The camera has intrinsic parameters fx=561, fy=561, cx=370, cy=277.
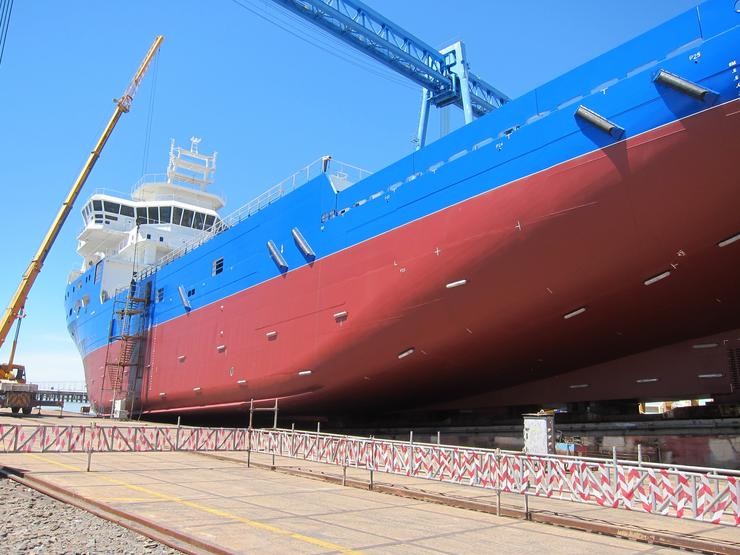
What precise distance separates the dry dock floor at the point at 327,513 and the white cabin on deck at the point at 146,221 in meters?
19.7

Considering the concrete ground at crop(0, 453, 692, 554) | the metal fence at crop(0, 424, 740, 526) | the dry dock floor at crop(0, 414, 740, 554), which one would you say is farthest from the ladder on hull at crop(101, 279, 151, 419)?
the concrete ground at crop(0, 453, 692, 554)

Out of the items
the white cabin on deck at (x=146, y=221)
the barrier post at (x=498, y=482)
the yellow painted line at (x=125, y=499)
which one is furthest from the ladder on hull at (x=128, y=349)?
the barrier post at (x=498, y=482)

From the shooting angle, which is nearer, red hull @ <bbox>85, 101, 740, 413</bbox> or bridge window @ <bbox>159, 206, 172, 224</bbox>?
red hull @ <bbox>85, 101, 740, 413</bbox>

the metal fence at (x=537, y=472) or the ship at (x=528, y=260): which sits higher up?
the ship at (x=528, y=260)

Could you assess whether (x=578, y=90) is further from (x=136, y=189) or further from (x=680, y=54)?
(x=136, y=189)

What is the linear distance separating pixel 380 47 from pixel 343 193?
8278 mm

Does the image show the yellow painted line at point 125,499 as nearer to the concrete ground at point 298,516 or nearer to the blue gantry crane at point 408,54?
the concrete ground at point 298,516

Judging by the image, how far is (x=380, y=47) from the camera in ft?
65.4

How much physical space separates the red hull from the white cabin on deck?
53.5 feet

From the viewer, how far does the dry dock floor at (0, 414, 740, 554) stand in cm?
566

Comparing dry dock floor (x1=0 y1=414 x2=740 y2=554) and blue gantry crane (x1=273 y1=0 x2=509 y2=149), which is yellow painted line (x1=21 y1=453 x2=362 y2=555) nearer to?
dry dock floor (x1=0 y1=414 x2=740 y2=554)

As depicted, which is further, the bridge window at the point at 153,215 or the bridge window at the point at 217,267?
the bridge window at the point at 153,215

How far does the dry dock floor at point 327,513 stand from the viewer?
18.6 feet

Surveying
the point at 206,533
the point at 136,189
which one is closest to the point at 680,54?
the point at 206,533
